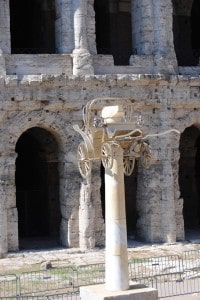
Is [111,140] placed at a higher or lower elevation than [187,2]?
lower

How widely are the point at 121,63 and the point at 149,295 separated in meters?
15.2

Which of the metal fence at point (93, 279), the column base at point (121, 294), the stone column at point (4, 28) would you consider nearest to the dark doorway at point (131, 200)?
Result: the metal fence at point (93, 279)

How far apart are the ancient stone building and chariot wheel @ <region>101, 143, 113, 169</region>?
869 centimetres

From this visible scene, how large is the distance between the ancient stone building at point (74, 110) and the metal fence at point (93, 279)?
2.89 m

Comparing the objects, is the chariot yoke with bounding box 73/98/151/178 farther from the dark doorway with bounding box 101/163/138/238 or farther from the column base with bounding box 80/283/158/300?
the dark doorway with bounding box 101/163/138/238

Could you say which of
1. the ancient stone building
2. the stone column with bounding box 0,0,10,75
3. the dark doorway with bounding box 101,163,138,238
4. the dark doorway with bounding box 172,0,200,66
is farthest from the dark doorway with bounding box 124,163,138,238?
the stone column with bounding box 0,0,10,75

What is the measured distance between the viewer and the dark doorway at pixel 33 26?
2452cm

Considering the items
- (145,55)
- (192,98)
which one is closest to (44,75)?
(145,55)

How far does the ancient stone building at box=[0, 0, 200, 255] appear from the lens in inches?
823

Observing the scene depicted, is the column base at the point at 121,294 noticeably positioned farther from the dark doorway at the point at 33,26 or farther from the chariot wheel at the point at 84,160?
the dark doorway at the point at 33,26

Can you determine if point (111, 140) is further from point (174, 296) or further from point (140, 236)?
point (140, 236)

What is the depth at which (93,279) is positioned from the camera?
16.9 metres

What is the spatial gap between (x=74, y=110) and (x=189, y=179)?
24.9ft

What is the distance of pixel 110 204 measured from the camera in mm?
12383
